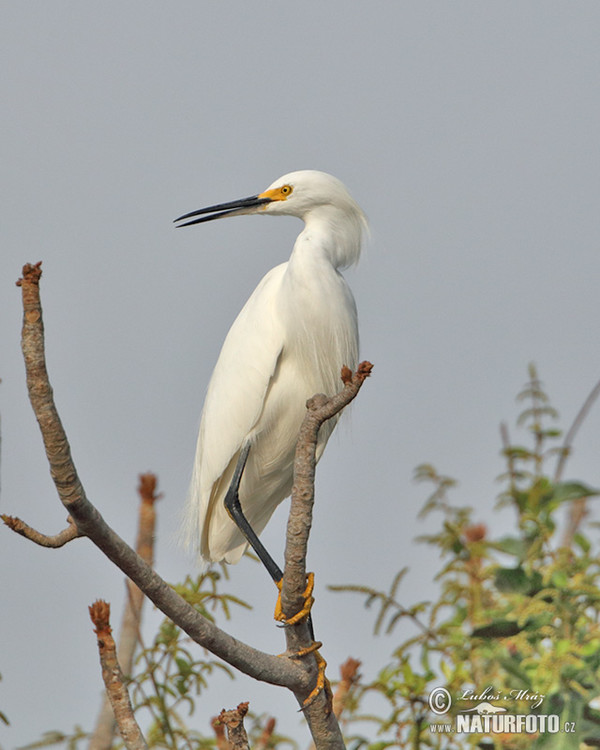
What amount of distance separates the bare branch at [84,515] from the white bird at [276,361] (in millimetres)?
1343

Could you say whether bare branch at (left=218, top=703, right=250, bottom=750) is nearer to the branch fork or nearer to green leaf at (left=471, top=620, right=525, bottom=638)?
the branch fork

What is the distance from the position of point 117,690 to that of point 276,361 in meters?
2.09

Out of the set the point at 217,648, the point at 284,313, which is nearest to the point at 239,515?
the point at 284,313

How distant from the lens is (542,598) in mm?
3445

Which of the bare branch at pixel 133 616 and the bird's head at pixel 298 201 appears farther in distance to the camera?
the bird's head at pixel 298 201

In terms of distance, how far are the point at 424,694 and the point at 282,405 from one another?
1606mm

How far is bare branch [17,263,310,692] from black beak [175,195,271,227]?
2.42 meters

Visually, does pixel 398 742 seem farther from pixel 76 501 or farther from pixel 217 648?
pixel 76 501

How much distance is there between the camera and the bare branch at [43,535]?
2.32 metres

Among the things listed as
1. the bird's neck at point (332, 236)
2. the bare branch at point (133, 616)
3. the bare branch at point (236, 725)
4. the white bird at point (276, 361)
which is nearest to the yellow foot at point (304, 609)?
the bare branch at point (133, 616)

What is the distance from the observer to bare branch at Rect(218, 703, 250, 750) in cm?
262

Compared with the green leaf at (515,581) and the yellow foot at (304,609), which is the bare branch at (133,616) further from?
the green leaf at (515,581)

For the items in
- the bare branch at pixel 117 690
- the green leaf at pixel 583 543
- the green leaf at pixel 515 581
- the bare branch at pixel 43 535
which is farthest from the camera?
the green leaf at pixel 583 543

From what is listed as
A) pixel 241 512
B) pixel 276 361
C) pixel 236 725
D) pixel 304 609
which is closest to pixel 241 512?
pixel 241 512
